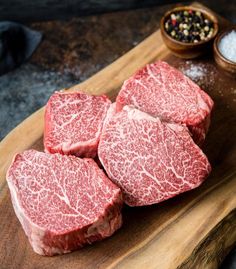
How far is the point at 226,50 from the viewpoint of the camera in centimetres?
381

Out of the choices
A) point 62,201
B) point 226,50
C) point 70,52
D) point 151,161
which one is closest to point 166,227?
point 151,161

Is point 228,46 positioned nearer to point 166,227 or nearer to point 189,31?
point 189,31

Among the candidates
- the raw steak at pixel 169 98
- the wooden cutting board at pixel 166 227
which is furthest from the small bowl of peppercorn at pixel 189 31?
the wooden cutting board at pixel 166 227

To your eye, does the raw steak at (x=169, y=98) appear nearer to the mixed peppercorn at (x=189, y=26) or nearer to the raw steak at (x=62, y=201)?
the mixed peppercorn at (x=189, y=26)

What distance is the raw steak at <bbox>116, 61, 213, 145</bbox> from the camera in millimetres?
3375

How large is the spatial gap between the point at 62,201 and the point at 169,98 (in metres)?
0.95

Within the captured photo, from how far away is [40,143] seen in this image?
3531 millimetres

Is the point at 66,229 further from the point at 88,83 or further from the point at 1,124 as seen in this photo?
the point at 1,124

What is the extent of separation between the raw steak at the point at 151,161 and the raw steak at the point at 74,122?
0.45ft

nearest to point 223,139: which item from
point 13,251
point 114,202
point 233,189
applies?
point 233,189

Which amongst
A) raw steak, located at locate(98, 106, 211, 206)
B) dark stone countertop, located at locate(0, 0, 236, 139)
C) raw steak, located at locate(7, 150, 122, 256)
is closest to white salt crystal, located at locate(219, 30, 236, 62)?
raw steak, located at locate(98, 106, 211, 206)

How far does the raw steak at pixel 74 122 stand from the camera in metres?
3.29

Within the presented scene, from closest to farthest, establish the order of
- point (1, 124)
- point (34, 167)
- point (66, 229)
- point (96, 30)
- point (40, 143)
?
1. point (66, 229)
2. point (34, 167)
3. point (40, 143)
4. point (1, 124)
5. point (96, 30)

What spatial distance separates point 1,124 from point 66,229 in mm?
1499
